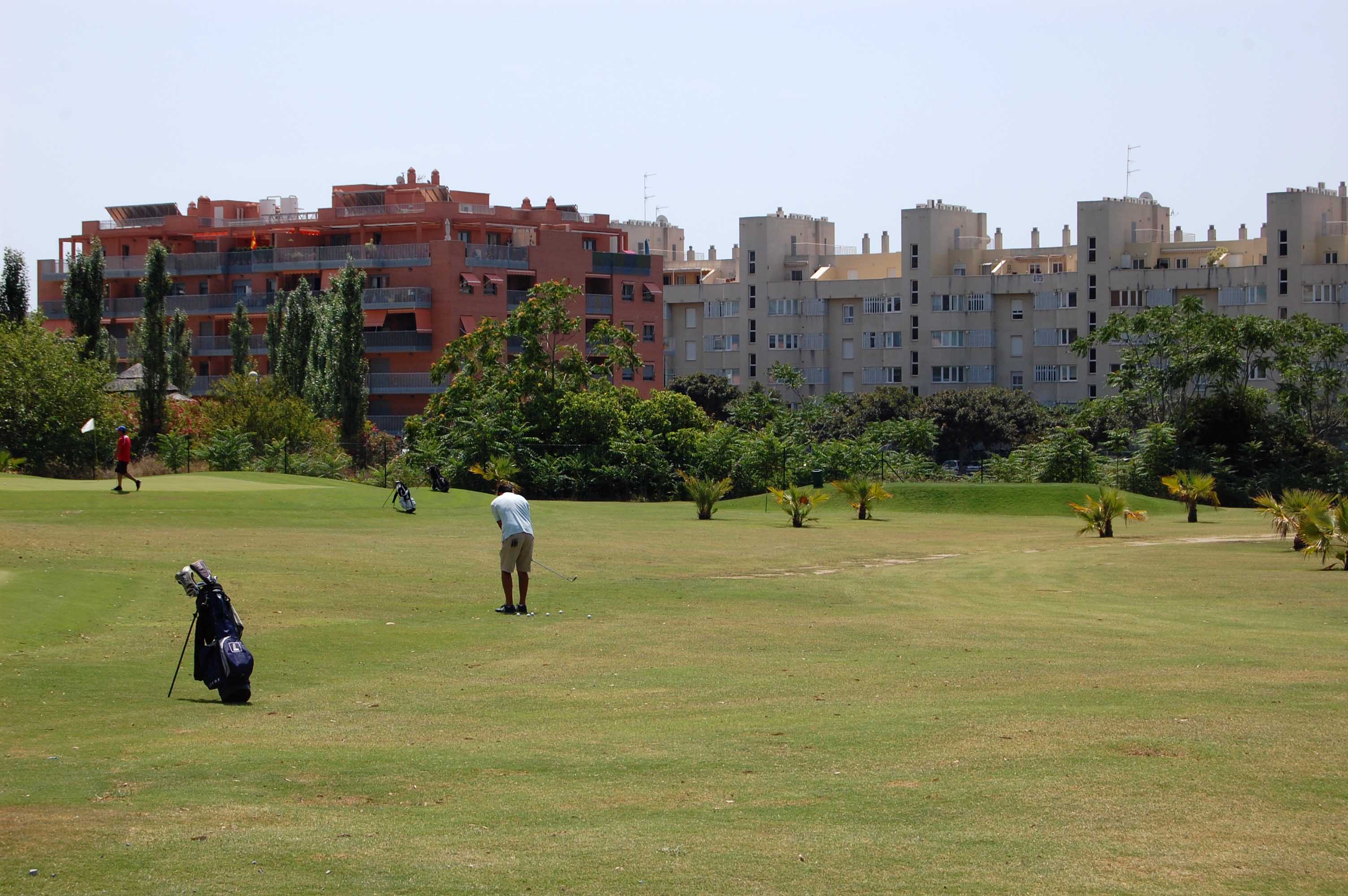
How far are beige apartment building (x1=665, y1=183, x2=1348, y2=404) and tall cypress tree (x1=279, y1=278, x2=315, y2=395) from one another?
200 feet

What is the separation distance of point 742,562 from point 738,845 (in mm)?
20998

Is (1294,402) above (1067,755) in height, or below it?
above

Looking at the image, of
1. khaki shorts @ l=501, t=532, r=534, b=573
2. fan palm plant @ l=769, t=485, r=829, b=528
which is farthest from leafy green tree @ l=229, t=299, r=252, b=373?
khaki shorts @ l=501, t=532, r=534, b=573

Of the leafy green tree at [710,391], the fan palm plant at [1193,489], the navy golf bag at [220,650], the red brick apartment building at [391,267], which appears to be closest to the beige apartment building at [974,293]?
the leafy green tree at [710,391]

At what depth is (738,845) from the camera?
8.60m

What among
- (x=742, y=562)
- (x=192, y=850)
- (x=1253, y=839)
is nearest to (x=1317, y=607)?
(x=742, y=562)

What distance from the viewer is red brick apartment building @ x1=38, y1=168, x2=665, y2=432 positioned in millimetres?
101938

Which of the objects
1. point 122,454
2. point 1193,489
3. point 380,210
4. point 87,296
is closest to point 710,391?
point 380,210

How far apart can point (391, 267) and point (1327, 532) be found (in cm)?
8299

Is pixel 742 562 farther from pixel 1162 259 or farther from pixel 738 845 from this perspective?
pixel 1162 259

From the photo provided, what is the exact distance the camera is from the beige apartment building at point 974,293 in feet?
392

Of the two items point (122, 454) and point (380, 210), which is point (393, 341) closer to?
point (380, 210)

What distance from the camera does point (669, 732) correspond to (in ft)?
Answer: 40.2

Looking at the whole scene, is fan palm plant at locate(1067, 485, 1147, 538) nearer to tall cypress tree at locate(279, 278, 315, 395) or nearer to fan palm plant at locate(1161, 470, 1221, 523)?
fan palm plant at locate(1161, 470, 1221, 523)
